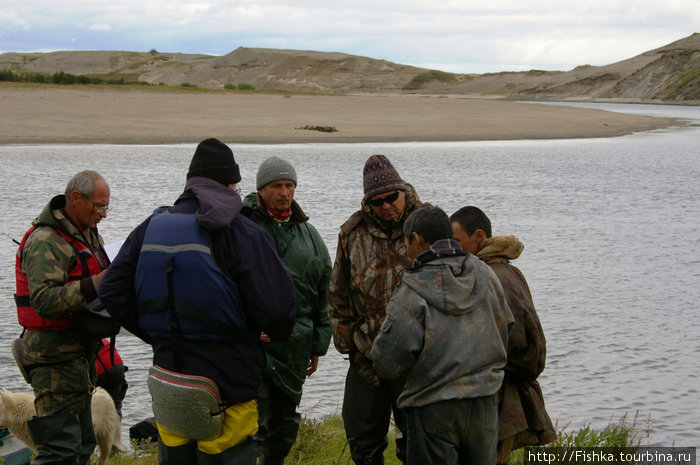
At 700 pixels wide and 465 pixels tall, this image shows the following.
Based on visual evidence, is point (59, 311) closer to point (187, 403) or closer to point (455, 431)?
point (187, 403)

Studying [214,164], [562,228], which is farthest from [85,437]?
[562,228]

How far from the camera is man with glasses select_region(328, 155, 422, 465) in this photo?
4.19 meters

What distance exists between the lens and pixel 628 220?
1603 centimetres

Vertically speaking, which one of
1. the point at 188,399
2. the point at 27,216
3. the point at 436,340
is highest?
the point at 436,340

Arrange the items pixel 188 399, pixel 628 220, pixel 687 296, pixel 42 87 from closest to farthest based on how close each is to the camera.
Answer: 1. pixel 188 399
2. pixel 687 296
3. pixel 628 220
4. pixel 42 87

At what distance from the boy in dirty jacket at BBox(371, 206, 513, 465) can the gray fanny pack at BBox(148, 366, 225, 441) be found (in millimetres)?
733

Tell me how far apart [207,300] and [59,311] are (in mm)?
1175

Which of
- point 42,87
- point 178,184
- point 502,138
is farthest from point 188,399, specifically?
point 42,87

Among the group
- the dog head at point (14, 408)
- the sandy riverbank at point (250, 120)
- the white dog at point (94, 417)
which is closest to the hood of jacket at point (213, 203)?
the white dog at point (94, 417)

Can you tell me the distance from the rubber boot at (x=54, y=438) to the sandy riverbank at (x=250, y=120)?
2315cm

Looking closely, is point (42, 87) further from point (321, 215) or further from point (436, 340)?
point (436, 340)

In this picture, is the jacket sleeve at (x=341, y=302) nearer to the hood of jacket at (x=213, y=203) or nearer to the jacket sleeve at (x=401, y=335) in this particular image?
the jacket sleeve at (x=401, y=335)

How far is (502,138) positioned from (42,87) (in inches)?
1017

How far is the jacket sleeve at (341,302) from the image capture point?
4270 millimetres
